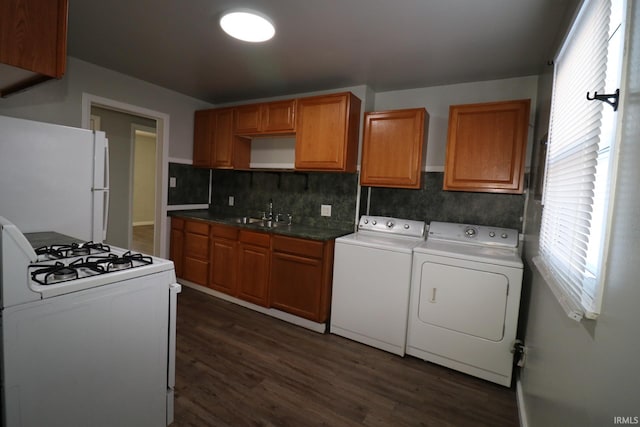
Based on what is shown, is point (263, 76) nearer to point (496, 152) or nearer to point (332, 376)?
point (496, 152)

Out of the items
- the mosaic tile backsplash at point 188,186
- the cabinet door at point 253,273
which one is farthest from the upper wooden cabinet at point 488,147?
the mosaic tile backsplash at point 188,186

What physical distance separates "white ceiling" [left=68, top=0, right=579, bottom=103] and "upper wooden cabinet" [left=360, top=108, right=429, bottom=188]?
1.32 ft

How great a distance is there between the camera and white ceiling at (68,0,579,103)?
1.82m

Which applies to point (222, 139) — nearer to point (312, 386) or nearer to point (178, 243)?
point (178, 243)

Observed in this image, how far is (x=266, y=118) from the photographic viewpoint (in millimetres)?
3338

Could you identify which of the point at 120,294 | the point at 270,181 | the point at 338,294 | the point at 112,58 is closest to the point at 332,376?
the point at 338,294

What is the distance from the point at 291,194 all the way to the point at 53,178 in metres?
2.11

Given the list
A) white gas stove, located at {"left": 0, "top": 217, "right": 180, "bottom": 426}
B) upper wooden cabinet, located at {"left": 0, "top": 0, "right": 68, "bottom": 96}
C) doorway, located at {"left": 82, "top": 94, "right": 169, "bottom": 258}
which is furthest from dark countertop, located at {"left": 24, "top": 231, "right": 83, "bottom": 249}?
doorway, located at {"left": 82, "top": 94, "right": 169, "bottom": 258}

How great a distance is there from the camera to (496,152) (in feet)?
7.75

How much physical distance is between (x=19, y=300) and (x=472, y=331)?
2.45 meters

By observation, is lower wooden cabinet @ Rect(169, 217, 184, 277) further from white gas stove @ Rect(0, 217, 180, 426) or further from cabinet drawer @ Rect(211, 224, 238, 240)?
white gas stove @ Rect(0, 217, 180, 426)

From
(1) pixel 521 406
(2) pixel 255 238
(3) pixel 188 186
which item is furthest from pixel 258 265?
(1) pixel 521 406

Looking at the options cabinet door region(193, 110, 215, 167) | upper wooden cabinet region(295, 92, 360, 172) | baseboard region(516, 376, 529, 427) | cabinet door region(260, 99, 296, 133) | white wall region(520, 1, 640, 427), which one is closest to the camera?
white wall region(520, 1, 640, 427)

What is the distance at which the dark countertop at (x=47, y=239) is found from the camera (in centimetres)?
173
